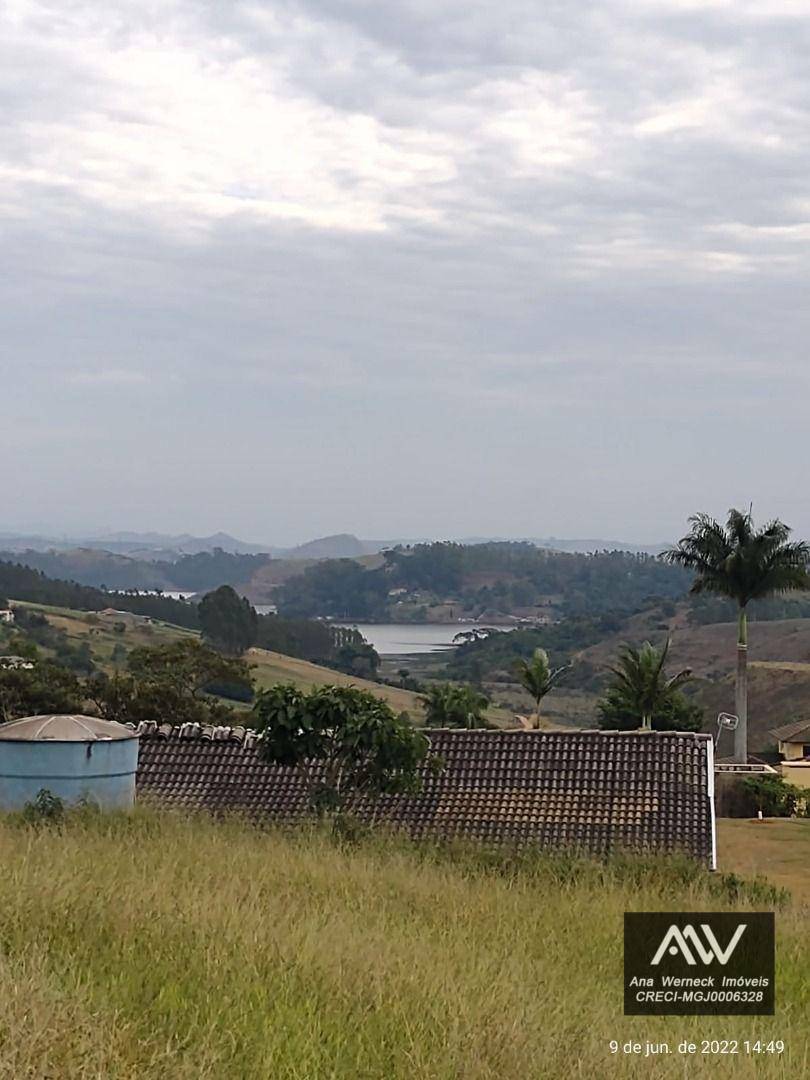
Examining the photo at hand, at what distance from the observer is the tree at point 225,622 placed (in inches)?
4136

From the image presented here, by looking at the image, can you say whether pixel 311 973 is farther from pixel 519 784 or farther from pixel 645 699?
pixel 645 699

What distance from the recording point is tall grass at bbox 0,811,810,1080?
423 centimetres

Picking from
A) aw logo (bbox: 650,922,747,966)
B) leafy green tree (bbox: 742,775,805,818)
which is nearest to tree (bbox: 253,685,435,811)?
aw logo (bbox: 650,922,747,966)

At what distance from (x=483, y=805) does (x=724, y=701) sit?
63589mm

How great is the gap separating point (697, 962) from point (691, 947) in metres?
0.12

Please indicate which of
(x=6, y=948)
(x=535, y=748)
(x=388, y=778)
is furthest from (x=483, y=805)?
(x=6, y=948)

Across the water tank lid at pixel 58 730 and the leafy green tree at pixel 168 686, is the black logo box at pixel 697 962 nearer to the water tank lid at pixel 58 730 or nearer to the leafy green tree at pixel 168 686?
the water tank lid at pixel 58 730

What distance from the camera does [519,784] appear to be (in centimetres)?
2539

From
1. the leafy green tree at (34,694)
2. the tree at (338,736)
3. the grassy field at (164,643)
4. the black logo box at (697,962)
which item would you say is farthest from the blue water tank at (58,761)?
the grassy field at (164,643)

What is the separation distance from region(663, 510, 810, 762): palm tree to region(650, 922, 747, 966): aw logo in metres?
32.4

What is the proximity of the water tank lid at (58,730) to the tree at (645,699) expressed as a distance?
2807 cm

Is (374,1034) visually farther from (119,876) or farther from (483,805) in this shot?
(483,805)

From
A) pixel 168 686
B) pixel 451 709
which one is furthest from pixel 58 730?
pixel 168 686

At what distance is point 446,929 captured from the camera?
7.11m
